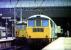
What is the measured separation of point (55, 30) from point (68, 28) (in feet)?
3.80

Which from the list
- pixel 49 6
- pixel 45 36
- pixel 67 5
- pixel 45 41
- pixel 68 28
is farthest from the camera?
pixel 45 36

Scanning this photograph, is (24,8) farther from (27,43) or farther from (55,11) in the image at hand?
(27,43)

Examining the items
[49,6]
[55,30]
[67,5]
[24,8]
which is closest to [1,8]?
[24,8]

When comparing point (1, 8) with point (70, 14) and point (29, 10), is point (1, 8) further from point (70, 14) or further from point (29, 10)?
point (70, 14)

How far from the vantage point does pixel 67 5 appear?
257cm

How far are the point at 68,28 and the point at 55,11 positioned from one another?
51cm

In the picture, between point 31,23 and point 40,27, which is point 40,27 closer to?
point 40,27

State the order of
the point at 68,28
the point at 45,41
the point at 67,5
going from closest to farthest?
1. the point at 67,5
2. the point at 68,28
3. the point at 45,41

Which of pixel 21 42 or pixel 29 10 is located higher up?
pixel 29 10

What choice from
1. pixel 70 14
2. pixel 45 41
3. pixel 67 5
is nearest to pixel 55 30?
pixel 45 41

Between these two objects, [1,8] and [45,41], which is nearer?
[1,8]

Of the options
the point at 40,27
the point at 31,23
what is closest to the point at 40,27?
the point at 40,27

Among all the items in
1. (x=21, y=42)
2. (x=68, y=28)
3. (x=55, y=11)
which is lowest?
(x=21, y=42)

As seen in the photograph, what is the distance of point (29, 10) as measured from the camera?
2.82 m
